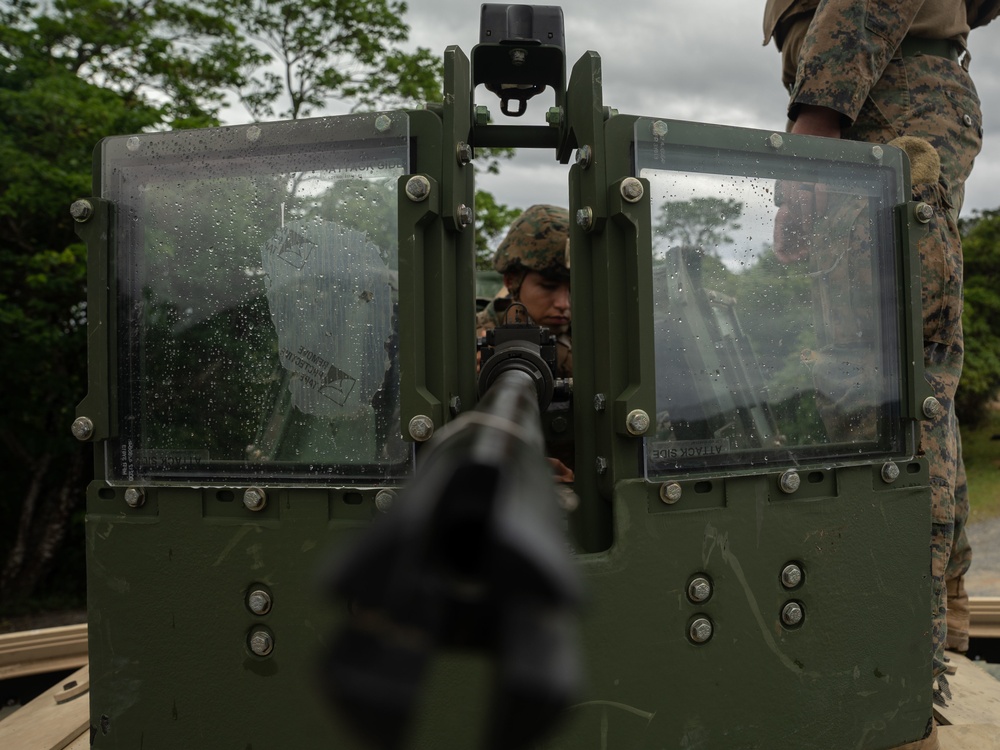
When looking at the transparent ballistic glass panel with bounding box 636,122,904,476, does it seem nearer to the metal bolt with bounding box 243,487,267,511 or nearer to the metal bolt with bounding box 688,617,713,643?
the metal bolt with bounding box 688,617,713,643

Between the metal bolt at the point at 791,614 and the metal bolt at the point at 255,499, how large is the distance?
127cm

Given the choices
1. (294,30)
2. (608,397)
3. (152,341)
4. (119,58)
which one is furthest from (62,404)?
(608,397)

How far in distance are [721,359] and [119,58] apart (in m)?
8.84

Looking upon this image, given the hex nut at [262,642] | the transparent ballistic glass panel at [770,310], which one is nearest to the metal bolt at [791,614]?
the transparent ballistic glass panel at [770,310]

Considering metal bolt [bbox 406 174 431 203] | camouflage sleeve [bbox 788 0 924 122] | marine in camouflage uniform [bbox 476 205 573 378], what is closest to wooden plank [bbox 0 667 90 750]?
metal bolt [bbox 406 174 431 203]

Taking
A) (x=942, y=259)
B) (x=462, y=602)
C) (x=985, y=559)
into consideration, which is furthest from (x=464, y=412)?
Result: (x=985, y=559)

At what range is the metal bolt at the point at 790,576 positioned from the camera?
1.94 m

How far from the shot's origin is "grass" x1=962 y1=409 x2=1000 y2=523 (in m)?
13.7

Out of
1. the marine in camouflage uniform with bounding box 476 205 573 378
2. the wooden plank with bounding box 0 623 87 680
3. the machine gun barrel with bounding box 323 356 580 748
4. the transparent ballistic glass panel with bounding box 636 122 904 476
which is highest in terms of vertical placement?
the marine in camouflage uniform with bounding box 476 205 573 378

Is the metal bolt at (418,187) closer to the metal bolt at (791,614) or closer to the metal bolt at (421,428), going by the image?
the metal bolt at (421,428)

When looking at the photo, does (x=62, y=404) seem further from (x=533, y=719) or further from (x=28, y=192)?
(x=533, y=719)

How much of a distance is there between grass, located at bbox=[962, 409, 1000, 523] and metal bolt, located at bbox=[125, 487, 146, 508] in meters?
13.7

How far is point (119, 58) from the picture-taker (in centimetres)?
871

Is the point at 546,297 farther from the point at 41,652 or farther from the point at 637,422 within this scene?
the point at 41,652
